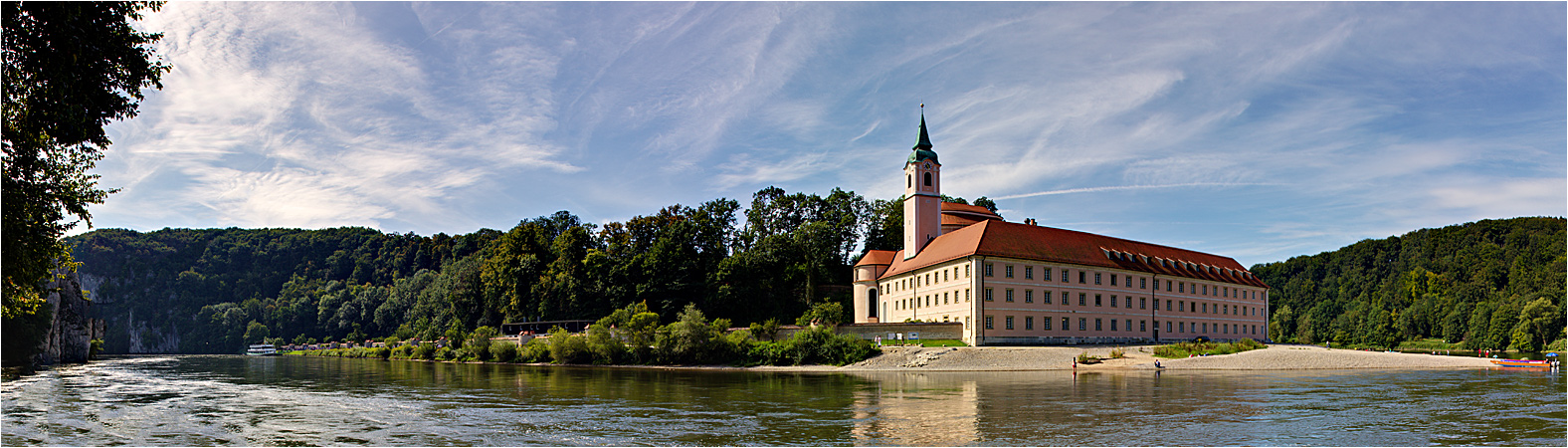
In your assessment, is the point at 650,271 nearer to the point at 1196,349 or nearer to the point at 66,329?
the point at 1196,349

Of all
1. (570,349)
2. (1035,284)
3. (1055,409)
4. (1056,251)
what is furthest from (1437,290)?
(1055,409)

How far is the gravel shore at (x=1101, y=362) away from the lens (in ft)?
170

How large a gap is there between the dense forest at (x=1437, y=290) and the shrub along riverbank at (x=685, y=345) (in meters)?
76.8

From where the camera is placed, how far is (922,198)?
79312 millimetres

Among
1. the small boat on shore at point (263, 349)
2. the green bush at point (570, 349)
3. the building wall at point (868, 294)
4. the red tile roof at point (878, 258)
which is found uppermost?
the red tile roof at point (878, 258)

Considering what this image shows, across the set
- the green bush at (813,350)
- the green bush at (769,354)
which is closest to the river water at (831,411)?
the green bush at (813,350)

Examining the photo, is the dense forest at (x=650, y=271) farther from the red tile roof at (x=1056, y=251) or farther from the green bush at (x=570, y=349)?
the green bush at (x=570, y=349)

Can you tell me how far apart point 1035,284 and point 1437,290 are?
90.0m

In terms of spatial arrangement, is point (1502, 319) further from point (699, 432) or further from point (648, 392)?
point (699, 432)

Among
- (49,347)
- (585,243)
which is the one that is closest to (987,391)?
(585,243)

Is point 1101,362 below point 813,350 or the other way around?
below

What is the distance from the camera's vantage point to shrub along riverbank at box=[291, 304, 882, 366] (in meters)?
58.3

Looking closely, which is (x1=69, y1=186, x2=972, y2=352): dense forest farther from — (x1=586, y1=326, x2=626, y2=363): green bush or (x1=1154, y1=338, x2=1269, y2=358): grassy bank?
(x1=1154, y1=338, x2=1269, y2=358): grassy bank

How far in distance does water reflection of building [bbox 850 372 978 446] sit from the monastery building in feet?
82.2
